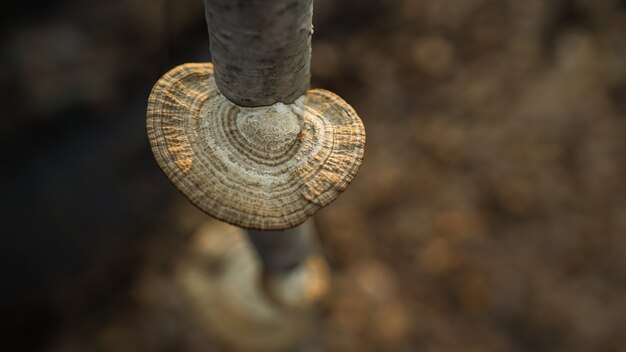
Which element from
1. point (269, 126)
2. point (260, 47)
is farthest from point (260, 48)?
point (269, 126)

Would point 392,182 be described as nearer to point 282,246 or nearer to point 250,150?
point 282,246

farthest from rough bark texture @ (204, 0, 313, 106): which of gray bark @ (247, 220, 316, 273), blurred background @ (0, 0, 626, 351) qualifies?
blurred background @ (0, 0, 626, 351)

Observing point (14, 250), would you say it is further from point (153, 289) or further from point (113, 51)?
point (113, 51)

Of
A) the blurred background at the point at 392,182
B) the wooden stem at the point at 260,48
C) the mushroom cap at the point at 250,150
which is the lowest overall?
the blurred background at the point at 392,182

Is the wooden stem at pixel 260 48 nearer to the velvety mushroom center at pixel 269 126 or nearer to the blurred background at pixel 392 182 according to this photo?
the velvety mushroom center at pixel 269 126

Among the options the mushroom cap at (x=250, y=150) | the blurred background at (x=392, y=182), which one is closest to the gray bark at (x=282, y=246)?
the mushroom cap at (x=250, y=150)

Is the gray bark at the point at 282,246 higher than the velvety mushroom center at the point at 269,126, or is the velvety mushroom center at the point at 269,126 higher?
the velvety mushroom center at the point at 269,126

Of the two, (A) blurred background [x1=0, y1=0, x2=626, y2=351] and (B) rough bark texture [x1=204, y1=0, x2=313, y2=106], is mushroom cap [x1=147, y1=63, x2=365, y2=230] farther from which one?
(A) blurred background [x1=0, y1=0, x2=626, y2=351]
